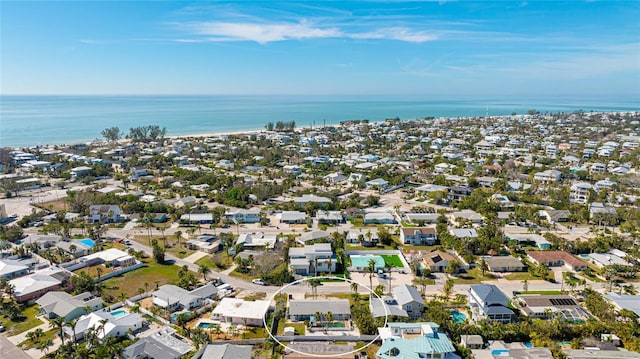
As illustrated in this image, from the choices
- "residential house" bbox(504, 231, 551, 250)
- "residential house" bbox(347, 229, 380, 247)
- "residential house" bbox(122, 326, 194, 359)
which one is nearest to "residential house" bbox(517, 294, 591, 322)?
"residential house" bbox(504, 231, 551, 250)

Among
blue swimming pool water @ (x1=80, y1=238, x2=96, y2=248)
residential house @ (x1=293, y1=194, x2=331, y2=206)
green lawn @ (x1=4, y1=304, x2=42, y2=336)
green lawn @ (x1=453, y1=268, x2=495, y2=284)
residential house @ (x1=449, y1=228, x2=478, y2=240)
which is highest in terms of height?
residential house @ (x1=293, y1=194, x2=331, y2=206)

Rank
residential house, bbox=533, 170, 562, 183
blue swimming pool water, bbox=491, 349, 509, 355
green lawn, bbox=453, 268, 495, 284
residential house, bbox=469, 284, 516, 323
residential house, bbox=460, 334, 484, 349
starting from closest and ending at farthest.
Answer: blue swimming pool water, bbox=491, 349, 509, 355, residential house, bbox=460, 334, 484, 349, residential house, bbox=469, 284, 516, 323, green lawn, bbox=453, 268, 495, 284, residential house, bbox=533, 170, 562, 183

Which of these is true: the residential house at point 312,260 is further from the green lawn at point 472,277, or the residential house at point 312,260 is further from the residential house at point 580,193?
the residential house at point 580,193

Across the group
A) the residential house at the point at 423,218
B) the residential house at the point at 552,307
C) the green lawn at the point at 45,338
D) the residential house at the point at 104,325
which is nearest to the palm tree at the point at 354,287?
the residential house at the point at 552,307

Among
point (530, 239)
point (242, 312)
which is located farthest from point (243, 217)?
point (530, 239)

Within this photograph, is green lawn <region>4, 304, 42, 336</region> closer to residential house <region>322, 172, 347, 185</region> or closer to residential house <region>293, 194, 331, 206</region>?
residential house <region>293, 194, 331, 206</region>

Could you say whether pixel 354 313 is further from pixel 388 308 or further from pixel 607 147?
pixel 607 147
